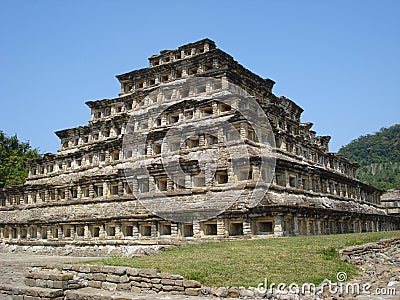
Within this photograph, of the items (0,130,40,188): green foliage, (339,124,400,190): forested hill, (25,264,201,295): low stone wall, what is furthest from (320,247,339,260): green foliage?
(339,124,400,190): forested hill

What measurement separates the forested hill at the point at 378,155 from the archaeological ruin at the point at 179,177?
2216 inches

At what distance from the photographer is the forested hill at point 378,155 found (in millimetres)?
92312

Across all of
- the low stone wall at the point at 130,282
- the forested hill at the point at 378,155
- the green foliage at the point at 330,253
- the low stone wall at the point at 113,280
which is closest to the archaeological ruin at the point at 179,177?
the green foliage at the point at 330,253

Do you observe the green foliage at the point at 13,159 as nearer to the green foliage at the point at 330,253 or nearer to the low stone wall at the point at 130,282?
the low stone wall at the point at 130,282

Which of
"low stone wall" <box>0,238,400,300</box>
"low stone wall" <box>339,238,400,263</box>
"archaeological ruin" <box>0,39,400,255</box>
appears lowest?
"low stone wall" <box>0,238,400,300</box>

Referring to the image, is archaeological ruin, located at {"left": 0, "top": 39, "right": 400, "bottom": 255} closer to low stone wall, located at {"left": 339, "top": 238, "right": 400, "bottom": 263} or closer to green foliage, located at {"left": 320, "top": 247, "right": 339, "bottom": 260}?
low stone wall, located at {"left": 339, "top": 238, "right": 400, "bottom": 263}

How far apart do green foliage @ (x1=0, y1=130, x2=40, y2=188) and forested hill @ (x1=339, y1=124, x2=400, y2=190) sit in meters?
70.4

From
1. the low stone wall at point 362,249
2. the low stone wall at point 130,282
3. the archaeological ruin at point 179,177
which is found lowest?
the low stone wall at point 130,282

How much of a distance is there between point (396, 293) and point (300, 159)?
71.8 ft

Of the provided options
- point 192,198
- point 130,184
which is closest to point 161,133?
point 130,184

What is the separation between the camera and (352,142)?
125062 mm

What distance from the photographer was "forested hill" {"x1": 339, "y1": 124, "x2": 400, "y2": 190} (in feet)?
303

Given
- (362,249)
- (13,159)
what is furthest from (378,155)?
(362,249)

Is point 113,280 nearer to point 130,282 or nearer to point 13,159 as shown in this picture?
point 130,282
